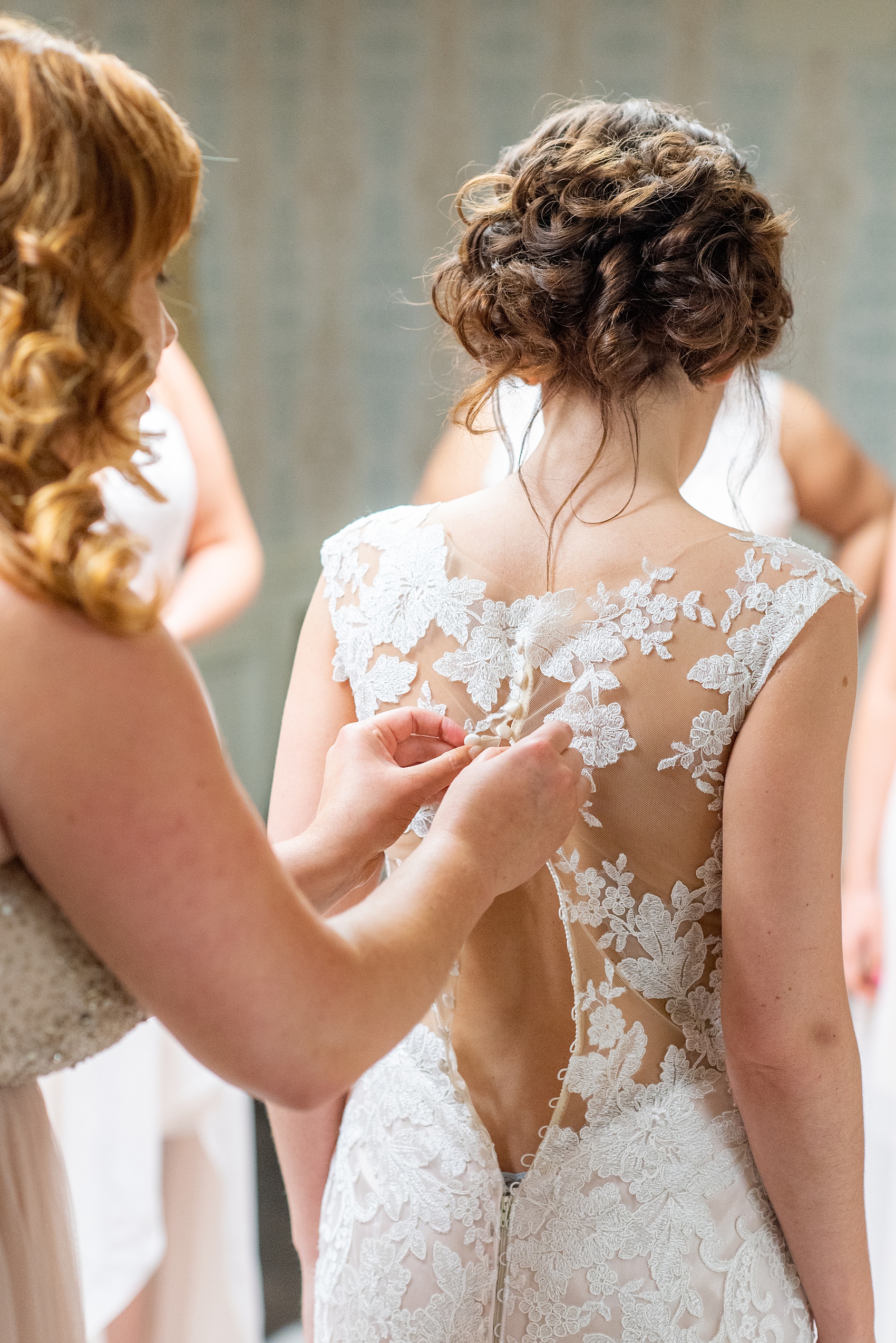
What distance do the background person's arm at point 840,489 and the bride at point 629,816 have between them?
1258mm

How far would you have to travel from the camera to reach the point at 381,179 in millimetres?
3875

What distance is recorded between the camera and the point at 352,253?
3.97m

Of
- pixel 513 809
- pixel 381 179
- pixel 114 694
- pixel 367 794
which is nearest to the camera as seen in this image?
pixel 114 694

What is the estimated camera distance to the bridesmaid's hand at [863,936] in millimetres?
2098

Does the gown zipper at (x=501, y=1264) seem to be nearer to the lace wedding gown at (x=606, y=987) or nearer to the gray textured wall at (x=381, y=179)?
the lace wedding gown at (x=606, y=987)

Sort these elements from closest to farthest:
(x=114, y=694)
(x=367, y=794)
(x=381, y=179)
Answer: (x=114, y=694) < (x=367, y=794) < (x=381, y=179)

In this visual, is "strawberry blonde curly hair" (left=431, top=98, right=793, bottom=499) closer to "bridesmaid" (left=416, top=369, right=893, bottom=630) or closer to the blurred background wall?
"bridesmaid" (left=416, top=369, right=893, bottom=630)

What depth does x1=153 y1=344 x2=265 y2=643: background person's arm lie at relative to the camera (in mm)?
2201

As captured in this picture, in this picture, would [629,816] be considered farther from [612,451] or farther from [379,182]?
[379,182]

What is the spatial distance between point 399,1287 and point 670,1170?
0.28m


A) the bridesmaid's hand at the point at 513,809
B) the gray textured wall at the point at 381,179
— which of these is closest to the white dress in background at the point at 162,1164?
the bridesmaid's hand at the point at 513,809

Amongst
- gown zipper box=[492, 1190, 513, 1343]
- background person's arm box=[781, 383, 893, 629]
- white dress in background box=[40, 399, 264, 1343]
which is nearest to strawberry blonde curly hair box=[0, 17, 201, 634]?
gown zipper box=[492, 1190, 513, 1343]

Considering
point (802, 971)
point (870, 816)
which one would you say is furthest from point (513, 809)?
point (870, 816)

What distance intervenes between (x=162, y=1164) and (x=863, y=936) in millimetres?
1322
